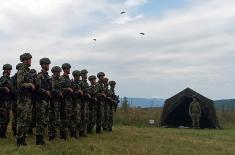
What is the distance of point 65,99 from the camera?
1603cm

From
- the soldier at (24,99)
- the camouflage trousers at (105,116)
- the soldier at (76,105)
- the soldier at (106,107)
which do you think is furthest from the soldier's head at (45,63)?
the camouflage trousers at (105,116)

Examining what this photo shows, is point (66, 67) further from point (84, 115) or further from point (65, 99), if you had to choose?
point (84, 115)

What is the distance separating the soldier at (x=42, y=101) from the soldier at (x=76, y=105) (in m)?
2.51

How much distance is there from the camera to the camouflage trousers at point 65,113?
15869 millimetres

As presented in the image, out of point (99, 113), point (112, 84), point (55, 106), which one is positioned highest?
point (112, 84)

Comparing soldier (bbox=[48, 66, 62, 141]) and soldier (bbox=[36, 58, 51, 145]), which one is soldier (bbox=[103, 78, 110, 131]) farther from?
soldier (bbox=[36, 58, 51, 145])

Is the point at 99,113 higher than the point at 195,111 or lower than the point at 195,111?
lower

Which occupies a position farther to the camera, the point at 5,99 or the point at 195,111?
the point at 195,111

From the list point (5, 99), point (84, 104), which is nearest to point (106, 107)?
point (84, 104)

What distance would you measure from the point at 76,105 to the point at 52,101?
4.92ft

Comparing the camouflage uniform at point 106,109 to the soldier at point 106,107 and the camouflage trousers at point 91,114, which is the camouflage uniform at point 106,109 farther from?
the camouflage trousers at point 91,114

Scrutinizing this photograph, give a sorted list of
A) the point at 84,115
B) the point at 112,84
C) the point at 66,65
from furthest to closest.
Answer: the point at 112,84, the point at 84,115, the point at 66,65

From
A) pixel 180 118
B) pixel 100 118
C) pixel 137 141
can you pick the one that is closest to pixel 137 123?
pixel 180 118

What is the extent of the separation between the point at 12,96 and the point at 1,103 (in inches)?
16.8
